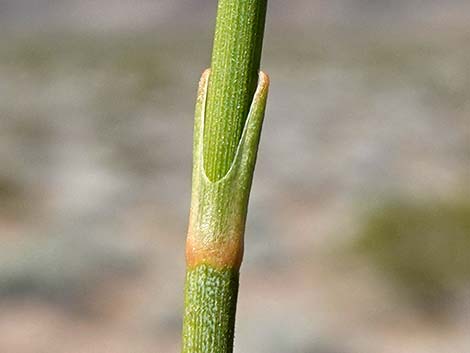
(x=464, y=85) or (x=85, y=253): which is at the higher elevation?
(x=464, y=85)

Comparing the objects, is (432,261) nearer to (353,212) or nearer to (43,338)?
(353,212)

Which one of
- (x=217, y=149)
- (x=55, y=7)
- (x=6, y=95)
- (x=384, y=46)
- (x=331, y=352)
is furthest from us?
(x=55, y=7)

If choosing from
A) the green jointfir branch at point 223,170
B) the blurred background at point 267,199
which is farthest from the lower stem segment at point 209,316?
the blurred background at point 267,199

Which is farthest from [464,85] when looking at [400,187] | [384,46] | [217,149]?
[217,149]

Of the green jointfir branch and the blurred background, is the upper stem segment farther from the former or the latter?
the blurred background

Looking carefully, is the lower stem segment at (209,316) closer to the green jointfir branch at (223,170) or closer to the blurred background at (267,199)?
the green jointfir branch at (223,170)

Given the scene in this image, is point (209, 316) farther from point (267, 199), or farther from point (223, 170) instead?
point (267, 199)

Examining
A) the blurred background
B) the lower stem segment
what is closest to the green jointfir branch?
the lower stem segment
